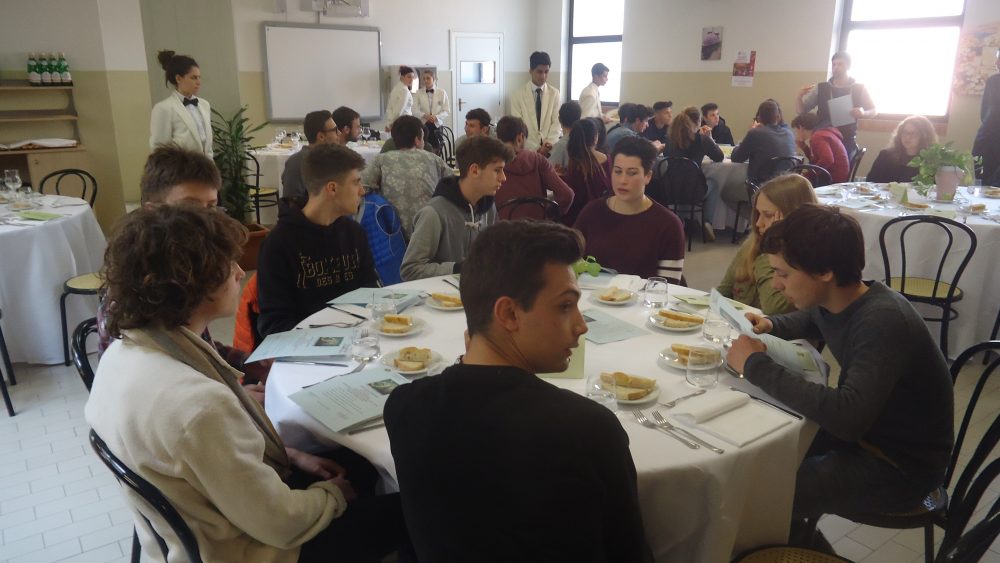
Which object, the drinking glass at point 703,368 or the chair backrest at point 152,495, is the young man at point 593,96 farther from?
the chair backrest at point 152,495

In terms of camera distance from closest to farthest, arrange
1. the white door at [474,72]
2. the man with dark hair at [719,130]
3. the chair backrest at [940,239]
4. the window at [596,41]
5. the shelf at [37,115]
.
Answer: the chair backrest at [940,239], the shelf at [37,115], the man with dark hair at [719,130], the window at [596,41], the white door at [474,72]

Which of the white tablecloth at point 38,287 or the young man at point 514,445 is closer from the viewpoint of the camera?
the young man at point 514,445

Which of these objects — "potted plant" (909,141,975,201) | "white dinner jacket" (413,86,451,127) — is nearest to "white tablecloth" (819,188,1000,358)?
"potted plant" (909,141,975,201)

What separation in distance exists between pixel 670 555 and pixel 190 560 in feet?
3.18

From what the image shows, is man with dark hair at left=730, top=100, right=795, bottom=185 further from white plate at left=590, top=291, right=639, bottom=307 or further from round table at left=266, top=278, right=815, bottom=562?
round table at left=266, top=278, right=815, bottom=562

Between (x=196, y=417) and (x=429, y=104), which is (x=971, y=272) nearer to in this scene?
(x=196, y=417)

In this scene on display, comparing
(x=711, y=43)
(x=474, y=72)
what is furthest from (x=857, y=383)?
(x=474, y=72)

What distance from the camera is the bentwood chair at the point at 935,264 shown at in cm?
350

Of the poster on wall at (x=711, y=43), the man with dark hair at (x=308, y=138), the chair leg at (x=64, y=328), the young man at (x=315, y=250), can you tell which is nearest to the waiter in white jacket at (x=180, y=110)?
the man with dark hair at (x=308, y=138)

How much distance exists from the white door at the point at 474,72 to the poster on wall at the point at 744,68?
3.74 m

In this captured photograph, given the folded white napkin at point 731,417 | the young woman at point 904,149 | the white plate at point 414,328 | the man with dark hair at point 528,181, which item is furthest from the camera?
the young woman at point 904,149

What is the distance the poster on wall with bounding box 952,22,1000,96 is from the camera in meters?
6.64

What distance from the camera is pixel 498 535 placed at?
1.04 meters

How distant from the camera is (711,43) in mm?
A: 8945
